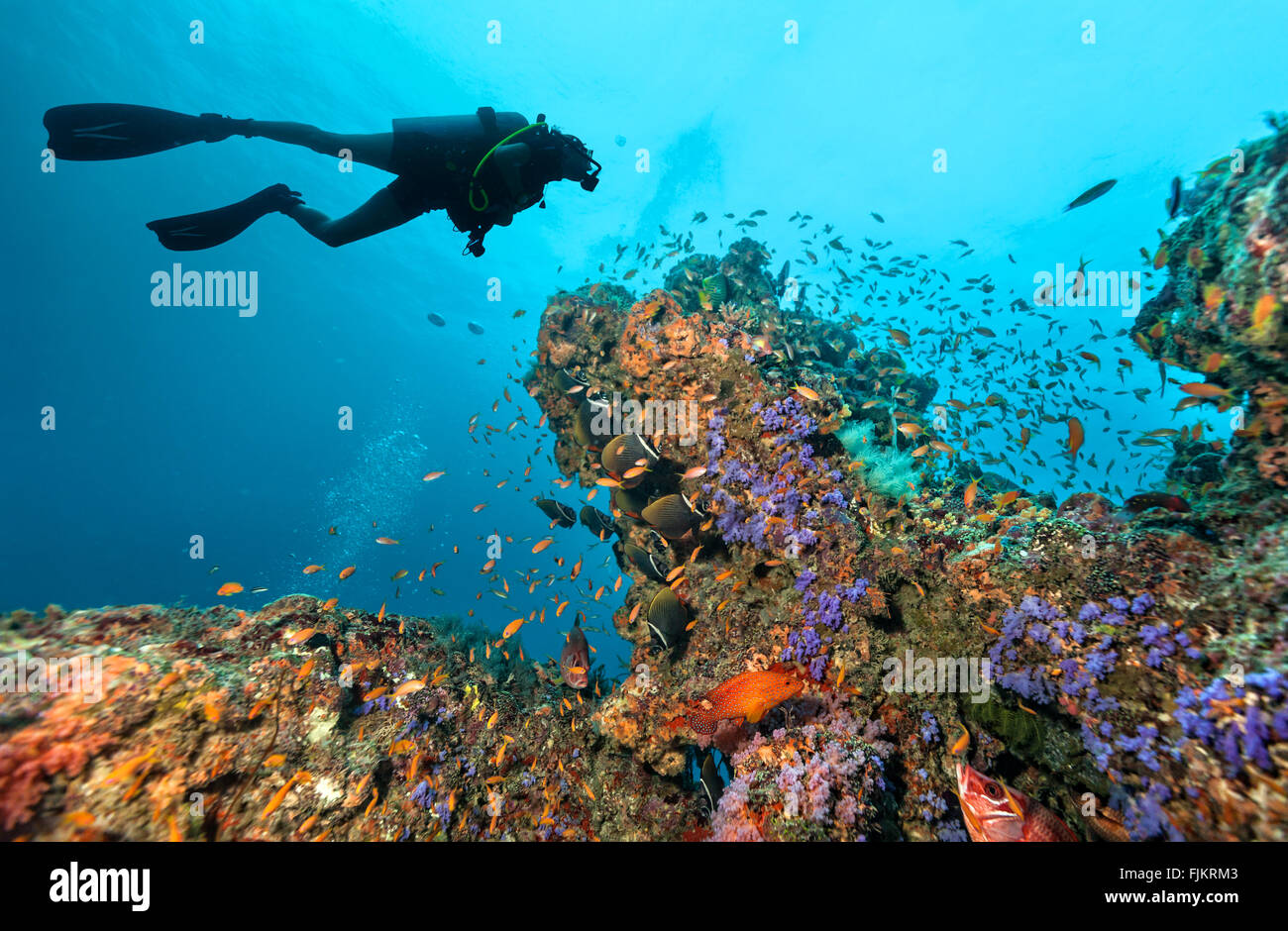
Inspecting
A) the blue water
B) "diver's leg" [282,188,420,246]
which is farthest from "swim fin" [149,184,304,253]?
the blue water

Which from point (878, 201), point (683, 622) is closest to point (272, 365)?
point (878, 201)

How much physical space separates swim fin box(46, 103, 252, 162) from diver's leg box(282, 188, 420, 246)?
1311 mm

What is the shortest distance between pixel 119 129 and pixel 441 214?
119 ft

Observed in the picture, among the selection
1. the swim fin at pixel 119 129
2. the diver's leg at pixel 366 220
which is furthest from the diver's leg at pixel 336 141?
the diver's leg at pixel 366 220

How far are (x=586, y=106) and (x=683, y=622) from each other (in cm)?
3852

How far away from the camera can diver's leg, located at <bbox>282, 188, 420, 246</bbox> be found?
6258mm

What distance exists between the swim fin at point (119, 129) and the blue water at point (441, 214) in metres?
5.77

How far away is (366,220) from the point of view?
635 centimetres

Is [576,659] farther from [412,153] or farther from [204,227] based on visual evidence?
[204,227]

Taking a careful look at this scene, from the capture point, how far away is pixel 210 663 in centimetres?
388

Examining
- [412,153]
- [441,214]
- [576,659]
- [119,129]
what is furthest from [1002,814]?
[441,214]

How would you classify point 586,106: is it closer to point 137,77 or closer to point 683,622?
point 137,77

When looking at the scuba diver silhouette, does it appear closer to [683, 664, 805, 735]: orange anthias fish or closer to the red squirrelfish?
the red squirrelfish

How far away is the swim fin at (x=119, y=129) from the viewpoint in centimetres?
543
